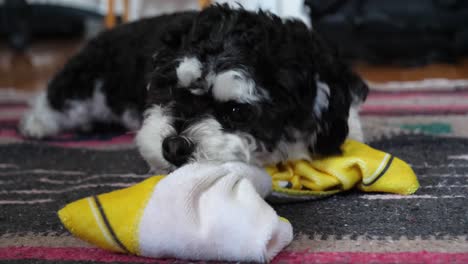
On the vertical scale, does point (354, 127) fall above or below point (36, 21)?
below

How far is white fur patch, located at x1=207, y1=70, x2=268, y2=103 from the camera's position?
1.30 m

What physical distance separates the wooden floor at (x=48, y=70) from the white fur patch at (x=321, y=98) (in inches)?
83.0

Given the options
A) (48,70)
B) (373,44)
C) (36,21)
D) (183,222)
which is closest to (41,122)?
(183,222)

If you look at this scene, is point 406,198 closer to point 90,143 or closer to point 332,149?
point 332,149

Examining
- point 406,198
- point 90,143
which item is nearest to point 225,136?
point 406,198

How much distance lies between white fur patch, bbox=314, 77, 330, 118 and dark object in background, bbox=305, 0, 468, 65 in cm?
273

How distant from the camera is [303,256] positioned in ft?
3.68

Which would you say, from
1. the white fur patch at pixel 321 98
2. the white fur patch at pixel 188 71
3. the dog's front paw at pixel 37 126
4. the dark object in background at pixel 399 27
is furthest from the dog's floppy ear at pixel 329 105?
the dark object in background at pixel 399 27

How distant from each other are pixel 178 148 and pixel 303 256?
1.26 feet

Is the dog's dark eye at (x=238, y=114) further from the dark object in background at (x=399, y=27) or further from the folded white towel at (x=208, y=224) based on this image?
the dark object in background at (x=399, y=27)

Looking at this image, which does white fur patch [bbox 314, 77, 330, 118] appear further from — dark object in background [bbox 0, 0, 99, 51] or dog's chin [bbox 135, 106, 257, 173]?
dark object in background [bbox 0, 0, 99, 51]

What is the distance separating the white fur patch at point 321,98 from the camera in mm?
1409

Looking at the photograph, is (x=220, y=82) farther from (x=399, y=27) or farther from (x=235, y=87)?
(x=399, y=27)

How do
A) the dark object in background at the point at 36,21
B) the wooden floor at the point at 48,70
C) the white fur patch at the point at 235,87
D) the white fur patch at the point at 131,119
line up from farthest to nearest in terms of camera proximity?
the dark object in background at the point at 36,21 < the wooden floor at the point at 48,70 < the white fur patch at the point at 131,119 < the white fur patch at the point at 235,87
